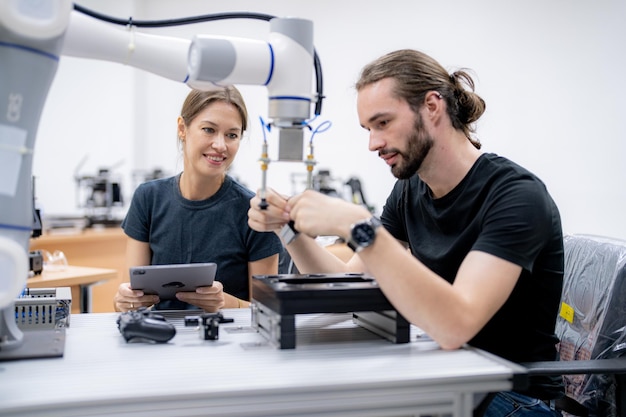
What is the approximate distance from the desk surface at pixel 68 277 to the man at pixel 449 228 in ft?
4.19

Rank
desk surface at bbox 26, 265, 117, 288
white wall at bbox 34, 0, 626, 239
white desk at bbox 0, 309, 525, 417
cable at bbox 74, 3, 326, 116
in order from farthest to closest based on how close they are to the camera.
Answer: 1. white wall at bbox 34, 0, 626, 239
2. desk surface at bbox 26, 265, 117, 288
3. cable at bbox 74, 3, 326, 116
4. white desk at bbox 0, 309, 525, 417

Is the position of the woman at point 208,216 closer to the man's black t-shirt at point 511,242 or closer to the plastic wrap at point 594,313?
the man's black t-shirt at point 511,242

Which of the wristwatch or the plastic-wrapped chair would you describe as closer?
the wristwatch

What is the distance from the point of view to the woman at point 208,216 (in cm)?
178

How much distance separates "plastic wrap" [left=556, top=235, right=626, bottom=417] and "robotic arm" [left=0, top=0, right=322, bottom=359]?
2.61 ft

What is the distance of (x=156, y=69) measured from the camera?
1054mm

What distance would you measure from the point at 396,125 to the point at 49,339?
32.6 inches

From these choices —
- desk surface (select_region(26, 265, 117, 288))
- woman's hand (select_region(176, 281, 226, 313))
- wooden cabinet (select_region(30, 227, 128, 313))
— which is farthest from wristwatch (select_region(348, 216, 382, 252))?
wooden cabinet (select_region(30, 227, 128, 313))

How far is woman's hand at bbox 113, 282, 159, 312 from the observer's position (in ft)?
4.64

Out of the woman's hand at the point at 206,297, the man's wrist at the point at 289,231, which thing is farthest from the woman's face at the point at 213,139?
the man's wrist at the point at 289,231

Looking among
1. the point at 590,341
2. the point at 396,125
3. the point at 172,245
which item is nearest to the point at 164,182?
the point at 172,245

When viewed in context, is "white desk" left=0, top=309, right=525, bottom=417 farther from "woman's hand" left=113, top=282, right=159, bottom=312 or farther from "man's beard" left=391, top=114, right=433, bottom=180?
"man's beard" left=391, top=114, right=433, bottom=180

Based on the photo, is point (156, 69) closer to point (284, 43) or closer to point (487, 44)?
point (284, 43)

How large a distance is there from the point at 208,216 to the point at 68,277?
0.93 metres
